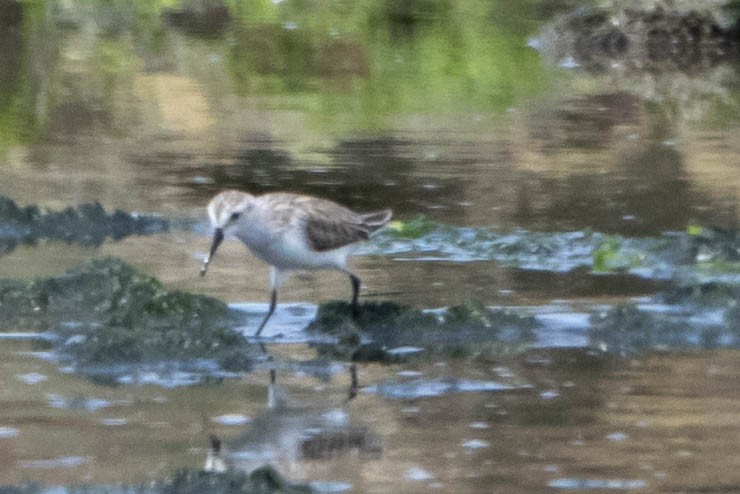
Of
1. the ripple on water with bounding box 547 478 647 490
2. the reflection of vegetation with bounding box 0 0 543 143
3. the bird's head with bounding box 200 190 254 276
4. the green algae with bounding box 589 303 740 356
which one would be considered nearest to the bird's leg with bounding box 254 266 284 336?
the bird's head with bounding box 200 190 254 276

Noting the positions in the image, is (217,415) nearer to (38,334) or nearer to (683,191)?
(38,334)

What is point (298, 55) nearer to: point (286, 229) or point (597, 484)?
point (286, 229)

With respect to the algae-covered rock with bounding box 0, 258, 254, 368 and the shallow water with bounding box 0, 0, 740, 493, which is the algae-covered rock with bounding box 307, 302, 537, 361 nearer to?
the shallow water with bounding box 0, 0, 740, 493

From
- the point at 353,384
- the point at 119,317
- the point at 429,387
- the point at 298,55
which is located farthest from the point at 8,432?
the point at 298,55

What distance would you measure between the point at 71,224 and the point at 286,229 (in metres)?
2.74

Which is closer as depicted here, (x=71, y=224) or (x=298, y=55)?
(x=71, y=224)

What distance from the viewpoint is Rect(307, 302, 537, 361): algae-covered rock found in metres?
7.89

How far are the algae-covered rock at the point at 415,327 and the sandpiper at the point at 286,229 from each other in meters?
0.10

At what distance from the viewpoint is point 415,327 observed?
8.02 meters

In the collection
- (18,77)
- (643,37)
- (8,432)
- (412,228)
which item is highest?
(643,37)

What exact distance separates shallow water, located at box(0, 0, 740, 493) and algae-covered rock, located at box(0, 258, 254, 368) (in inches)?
6.0

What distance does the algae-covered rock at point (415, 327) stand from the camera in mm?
7895

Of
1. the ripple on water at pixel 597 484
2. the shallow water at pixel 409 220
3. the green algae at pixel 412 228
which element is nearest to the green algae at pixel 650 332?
the shallow water at pixel 409 220

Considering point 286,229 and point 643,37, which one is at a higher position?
point 643,37
